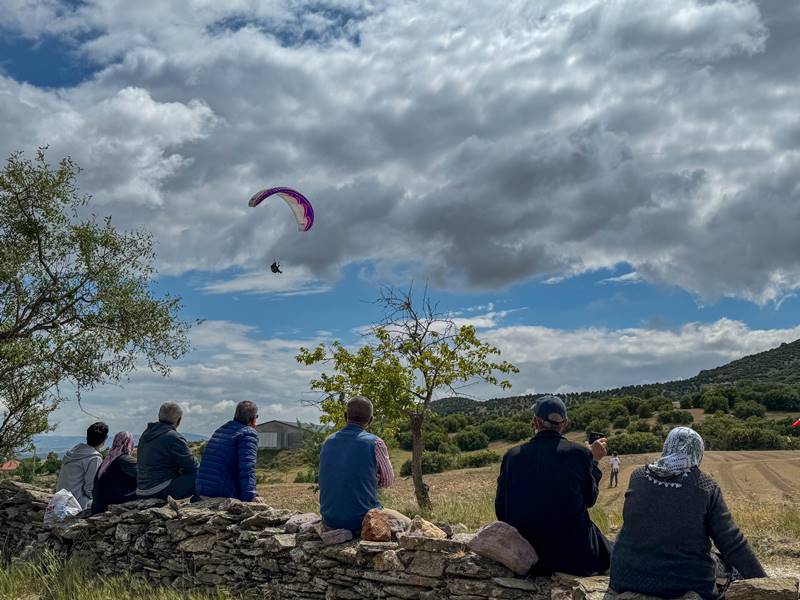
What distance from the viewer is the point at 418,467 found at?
16891mm

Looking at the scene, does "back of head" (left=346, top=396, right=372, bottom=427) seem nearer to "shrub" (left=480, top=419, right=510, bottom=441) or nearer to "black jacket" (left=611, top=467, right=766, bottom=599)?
"black jacket" (left=611, top=467, right=766, bottom=599)

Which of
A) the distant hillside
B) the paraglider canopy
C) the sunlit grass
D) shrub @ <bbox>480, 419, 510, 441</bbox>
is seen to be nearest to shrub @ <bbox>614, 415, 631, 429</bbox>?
A: shrub @ <bbox>480, 419, 510, 441</bbox>

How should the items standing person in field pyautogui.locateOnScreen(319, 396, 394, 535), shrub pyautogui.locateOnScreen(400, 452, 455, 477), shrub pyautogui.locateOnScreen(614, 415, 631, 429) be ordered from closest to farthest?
standing person in field pyautogui.locateOnScreen(319, 396, 394, 535) < shrub pyautogui.locateOnScreen(400, 452, 455, 477) < shrub pyautogui.locateOnScreen(614, 415, 631, 429)

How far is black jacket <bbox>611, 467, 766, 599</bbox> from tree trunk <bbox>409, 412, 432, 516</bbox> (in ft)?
31.6

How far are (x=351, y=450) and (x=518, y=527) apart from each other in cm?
196

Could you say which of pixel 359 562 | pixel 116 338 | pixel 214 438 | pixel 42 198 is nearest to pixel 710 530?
pixel 359 562

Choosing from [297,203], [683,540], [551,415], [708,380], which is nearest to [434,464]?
[297,203]

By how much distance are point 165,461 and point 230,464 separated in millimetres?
1330

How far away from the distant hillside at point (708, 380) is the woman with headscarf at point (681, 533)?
232 ft

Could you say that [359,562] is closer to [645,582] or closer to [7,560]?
[645,582]

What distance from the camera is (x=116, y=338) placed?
17312mm

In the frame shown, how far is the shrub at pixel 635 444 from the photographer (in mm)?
41375

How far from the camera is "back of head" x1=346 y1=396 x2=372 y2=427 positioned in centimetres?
743

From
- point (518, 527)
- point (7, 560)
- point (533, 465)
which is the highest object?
point (533, 465)
